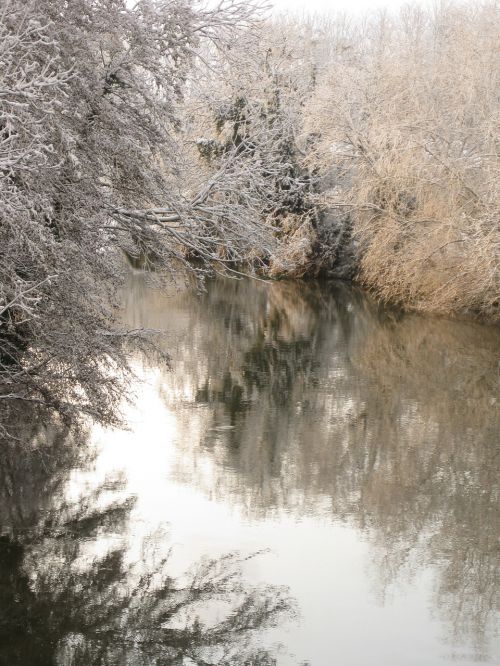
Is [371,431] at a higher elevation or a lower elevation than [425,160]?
lower

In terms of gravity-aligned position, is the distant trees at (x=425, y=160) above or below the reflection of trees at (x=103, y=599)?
above

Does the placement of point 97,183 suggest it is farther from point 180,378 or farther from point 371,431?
point 180,378

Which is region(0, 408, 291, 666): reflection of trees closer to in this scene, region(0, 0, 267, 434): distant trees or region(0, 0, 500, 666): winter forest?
region(0, 0, 500, 666): winter forest

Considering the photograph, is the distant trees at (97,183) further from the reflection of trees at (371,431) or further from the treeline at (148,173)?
the reflection of trees at (371,431)

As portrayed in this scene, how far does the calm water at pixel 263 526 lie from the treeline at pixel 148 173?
1011 millimetres

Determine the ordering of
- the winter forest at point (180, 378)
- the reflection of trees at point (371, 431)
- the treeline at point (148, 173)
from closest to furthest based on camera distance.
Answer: the winter forest at point (180, 378)
the treeline at point (148, 173)
the reflection of trees at point (371, 431)

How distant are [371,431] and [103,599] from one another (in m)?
5.53

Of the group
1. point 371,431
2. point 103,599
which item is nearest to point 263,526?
point 103,599

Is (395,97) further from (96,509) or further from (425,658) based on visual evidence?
(425,658)

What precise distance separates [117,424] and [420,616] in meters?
4.99

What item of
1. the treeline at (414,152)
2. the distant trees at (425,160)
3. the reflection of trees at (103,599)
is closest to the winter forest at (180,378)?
the reflection of trees at (103,599)

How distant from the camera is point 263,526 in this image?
332 inches

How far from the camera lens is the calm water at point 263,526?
6.40 m

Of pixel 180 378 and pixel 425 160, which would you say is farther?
pixel 425 160
